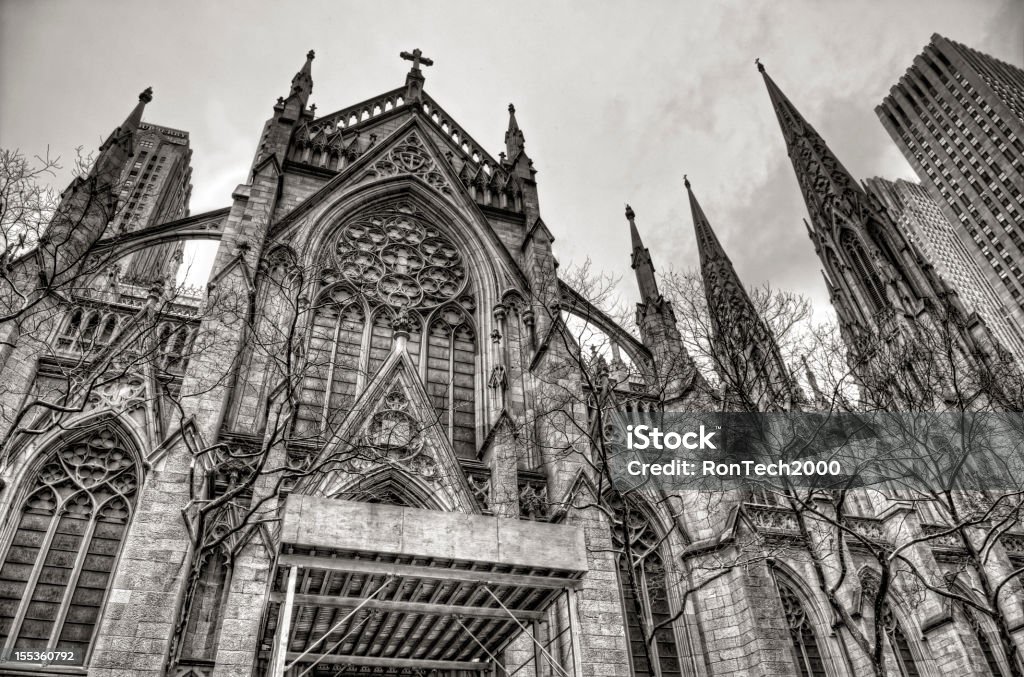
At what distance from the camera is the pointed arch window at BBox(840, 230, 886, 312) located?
3366cm

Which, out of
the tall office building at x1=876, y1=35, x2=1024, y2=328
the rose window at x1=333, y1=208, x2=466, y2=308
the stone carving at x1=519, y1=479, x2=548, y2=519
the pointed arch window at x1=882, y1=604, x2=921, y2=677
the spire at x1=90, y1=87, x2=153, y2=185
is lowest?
the pointed arch window at x1=882, y1=604, x2=921, y2=677

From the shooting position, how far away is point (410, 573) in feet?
27.2

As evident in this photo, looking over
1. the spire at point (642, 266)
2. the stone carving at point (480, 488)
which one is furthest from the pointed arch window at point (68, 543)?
the spire at point (642, 266)

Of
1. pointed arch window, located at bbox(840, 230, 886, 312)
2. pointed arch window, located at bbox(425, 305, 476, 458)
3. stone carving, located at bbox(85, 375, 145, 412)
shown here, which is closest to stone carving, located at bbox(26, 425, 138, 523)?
stone carving, located at bbox(85, 375, 145, 412)

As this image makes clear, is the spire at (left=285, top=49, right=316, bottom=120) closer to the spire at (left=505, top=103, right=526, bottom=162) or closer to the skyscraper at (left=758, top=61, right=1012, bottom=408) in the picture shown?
the spire at (left=505, top=103, right=526, bottom=162)

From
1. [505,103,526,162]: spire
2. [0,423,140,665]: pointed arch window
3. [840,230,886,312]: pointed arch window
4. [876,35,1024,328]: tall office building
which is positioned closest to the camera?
[0,423,140,665]: pointed arch window

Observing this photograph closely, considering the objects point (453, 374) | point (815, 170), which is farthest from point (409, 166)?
point (815, 170)

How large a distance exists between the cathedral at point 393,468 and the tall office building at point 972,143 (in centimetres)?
4544

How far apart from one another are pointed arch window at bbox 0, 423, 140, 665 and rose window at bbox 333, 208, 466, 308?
7.20 metres

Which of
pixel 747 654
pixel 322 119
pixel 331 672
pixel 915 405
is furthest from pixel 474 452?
pixel 322 119

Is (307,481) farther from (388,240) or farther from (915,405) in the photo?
(915,405)

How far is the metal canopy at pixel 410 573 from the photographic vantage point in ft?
26.1

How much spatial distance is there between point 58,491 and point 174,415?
2852 mm

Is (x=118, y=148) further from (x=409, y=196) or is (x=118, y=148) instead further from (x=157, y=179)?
(x=157, y=179)
